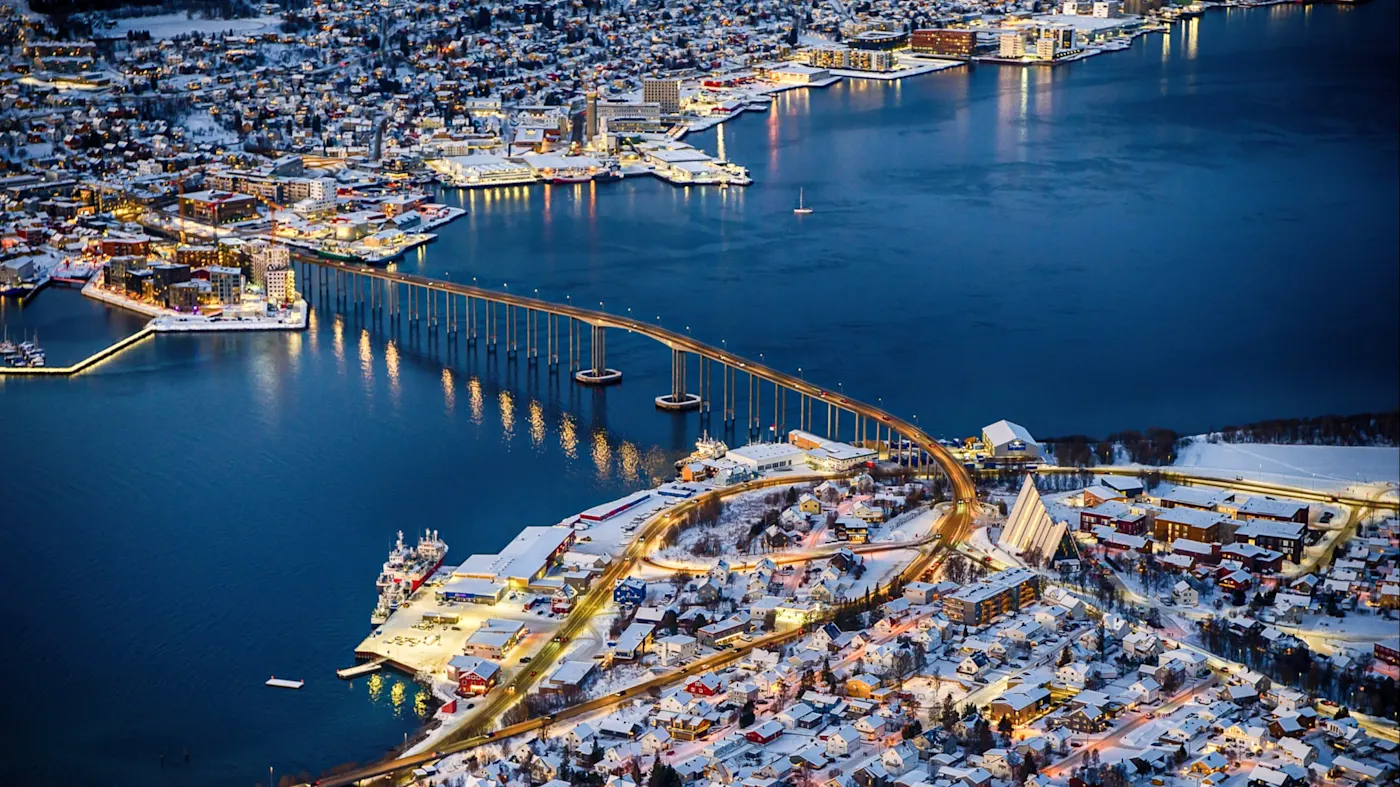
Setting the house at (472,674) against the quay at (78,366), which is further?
the quay at (78,366)

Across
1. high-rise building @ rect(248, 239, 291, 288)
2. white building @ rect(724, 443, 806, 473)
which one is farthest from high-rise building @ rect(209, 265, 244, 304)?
white building @ rect(724, 443, 806, 473)

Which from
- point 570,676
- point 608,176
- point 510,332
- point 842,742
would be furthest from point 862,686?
point 608,176

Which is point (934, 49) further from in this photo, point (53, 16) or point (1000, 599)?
point (1000, 599)

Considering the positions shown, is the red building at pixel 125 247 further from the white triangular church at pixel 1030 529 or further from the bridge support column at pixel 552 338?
the white triangular church at pixel 1030 529

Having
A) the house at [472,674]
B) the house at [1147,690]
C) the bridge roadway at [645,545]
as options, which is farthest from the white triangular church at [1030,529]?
the house at [472,674]

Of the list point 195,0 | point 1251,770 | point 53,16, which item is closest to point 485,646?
point 1251,770

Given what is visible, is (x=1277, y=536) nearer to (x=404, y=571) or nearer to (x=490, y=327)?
(x=404, y=571)

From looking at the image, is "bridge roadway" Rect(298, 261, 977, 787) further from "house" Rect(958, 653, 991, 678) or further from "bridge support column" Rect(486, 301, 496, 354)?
"house" Rect(958, 653, 991, 678)

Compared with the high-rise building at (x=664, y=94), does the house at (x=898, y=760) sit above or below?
below
